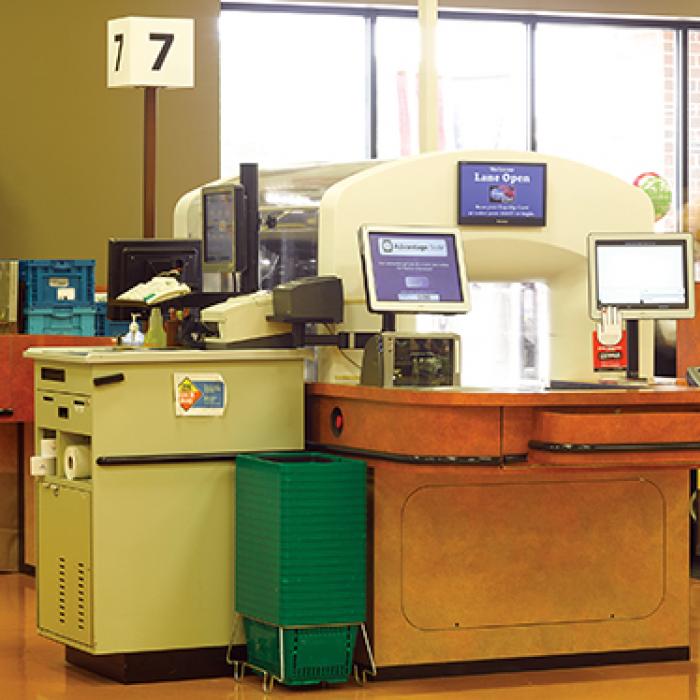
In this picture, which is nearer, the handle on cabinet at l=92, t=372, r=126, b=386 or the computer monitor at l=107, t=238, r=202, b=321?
the handle on cabinet at l=92, t=372, r=126, b=386

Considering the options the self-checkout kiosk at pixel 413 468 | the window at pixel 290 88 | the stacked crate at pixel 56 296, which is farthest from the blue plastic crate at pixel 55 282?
the window at pixel 290 88

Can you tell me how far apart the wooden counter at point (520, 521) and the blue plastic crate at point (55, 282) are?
2.22 metres

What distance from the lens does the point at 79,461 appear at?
4734mm

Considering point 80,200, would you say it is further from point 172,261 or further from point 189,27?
point 172,261

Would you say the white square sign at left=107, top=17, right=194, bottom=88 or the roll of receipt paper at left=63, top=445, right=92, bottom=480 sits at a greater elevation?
the white square sign at left=107, top=17, right=194, bottom=88

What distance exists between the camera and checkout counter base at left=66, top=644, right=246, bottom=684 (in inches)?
186

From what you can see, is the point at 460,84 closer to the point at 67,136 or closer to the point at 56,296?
the point at 67,136

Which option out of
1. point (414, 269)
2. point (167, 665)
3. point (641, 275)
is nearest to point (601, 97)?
point (641, 275)

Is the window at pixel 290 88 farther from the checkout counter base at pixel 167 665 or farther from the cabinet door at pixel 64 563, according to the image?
the checkout counter base at pixel 167 665

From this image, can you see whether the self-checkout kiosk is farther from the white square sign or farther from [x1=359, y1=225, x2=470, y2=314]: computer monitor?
the white square sign

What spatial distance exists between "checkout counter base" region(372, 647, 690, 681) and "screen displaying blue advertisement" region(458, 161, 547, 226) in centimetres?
153

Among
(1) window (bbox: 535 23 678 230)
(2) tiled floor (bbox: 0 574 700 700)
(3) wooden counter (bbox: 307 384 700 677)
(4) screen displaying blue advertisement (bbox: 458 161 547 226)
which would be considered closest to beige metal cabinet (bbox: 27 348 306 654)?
(2) tiled floor (bbox: 0 574 700 700)

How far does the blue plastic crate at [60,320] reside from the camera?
6836 mm

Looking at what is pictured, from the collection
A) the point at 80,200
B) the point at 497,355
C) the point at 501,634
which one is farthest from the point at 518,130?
the point at 501,634
